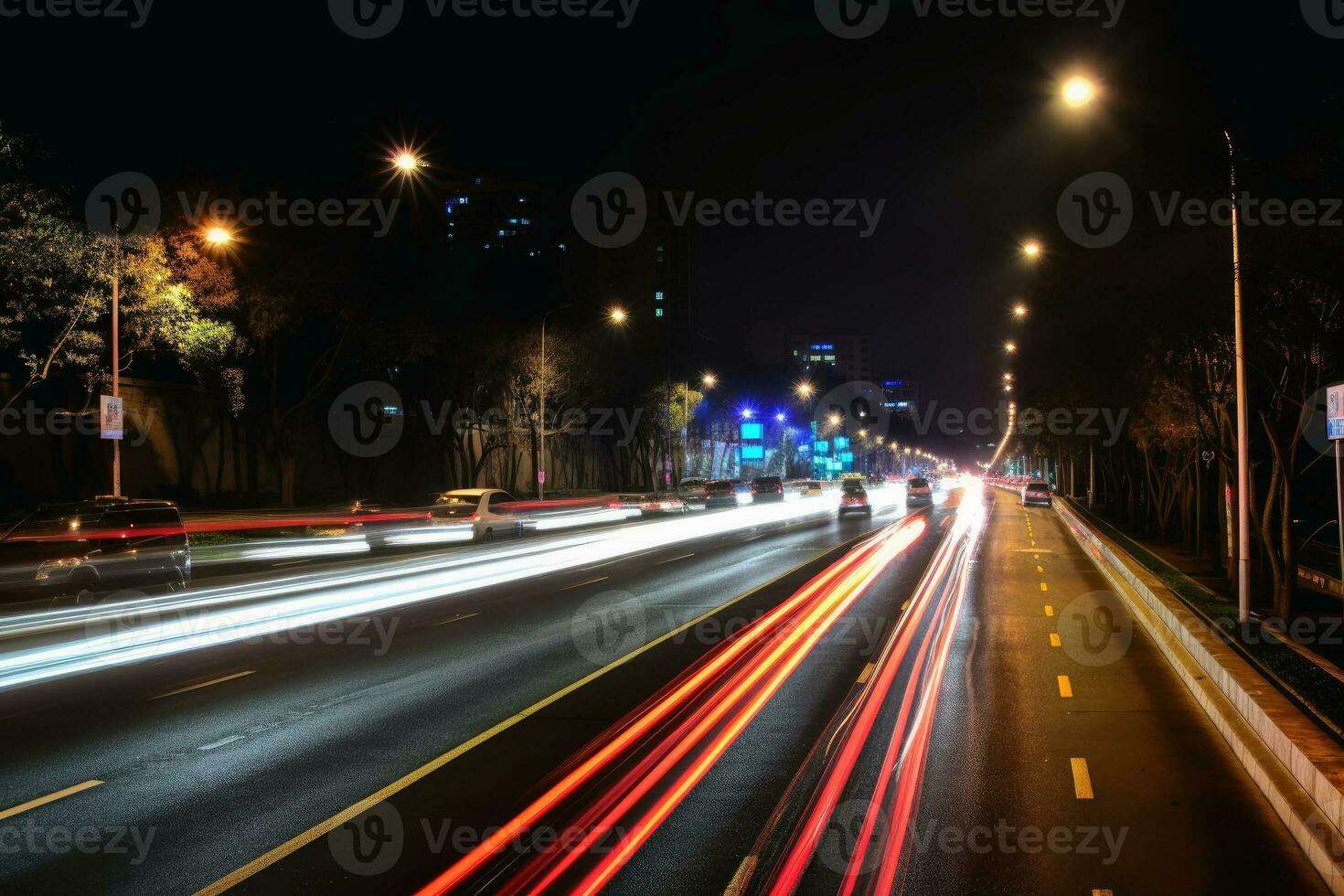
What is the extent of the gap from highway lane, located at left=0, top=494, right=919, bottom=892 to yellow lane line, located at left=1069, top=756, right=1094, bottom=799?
167 inches

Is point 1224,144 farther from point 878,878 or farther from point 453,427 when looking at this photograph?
point 453,427

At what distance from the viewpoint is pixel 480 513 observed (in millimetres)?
30375

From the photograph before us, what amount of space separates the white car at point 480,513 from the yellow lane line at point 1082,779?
2361cm

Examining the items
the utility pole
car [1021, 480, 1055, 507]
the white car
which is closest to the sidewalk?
the white car

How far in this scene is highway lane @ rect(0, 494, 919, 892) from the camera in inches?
260

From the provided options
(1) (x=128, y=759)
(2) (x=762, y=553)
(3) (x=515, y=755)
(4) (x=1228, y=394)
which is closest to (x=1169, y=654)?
(3) (x=515, y=755)

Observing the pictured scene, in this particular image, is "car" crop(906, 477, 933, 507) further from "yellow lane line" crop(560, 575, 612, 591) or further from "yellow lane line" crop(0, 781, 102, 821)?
"yellow lane line" crop(0, 781, 102, 821)

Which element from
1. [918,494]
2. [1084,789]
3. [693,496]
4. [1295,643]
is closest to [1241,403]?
[1295,643]

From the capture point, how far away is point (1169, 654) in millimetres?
12922

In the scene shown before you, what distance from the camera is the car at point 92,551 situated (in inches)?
599

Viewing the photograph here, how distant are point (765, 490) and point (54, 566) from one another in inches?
2022

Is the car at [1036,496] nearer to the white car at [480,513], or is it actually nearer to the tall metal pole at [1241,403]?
the white car at [480,513]

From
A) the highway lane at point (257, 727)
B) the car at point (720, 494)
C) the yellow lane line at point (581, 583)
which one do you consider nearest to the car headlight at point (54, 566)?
the highway lane at point (257, 727)

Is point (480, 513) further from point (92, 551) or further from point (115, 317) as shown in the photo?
point (92, 551)
